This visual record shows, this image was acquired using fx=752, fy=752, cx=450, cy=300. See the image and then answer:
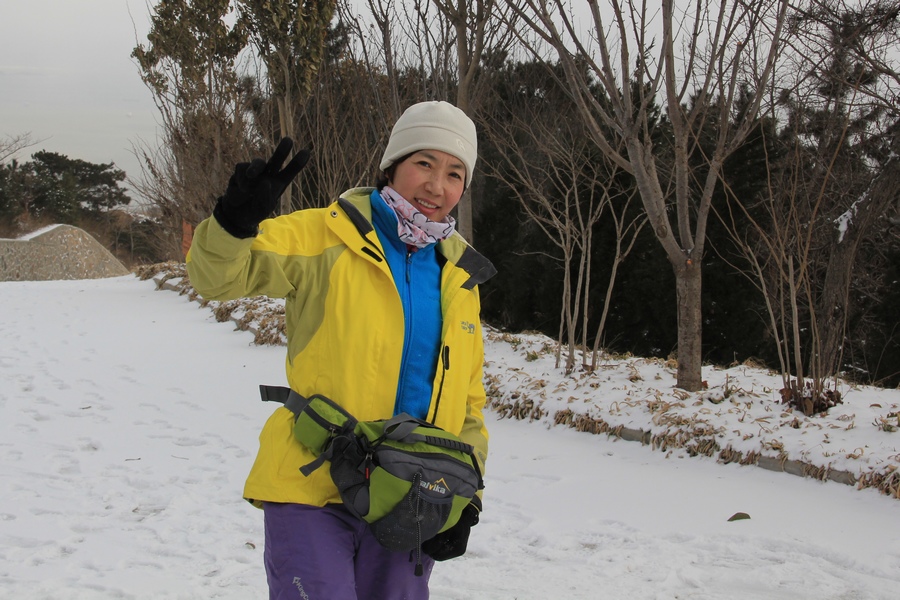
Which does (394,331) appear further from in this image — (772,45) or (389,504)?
(772,45)

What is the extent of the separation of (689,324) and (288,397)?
4.69 metres

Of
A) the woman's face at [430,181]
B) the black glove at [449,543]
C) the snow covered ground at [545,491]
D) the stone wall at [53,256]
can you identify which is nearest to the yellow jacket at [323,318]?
the woman's face at [430,181]

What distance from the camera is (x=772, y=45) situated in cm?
518

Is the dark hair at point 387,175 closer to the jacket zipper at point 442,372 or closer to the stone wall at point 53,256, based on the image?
the jacket zipper at point 442,372

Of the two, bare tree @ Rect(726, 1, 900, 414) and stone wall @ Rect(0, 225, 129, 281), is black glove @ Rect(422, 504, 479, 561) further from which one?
stone wall @ Rect(0, 225, 129, 281)

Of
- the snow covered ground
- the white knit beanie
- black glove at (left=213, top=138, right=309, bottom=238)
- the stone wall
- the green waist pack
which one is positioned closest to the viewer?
black glove at (left=213, top=138, right=309, bottom=238)

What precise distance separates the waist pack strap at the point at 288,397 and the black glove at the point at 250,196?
0.36 meters

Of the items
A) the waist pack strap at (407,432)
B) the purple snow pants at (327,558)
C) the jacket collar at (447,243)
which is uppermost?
the jacket collar at (447,243)

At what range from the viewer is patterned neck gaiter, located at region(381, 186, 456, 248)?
5.41 feet

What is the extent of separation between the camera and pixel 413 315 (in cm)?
163

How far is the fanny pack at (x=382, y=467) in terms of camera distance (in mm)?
1478

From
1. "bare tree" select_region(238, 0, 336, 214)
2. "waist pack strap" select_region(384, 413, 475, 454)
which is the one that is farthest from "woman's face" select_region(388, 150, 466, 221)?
"bare tree" select_region(238, 0, 336, 214)

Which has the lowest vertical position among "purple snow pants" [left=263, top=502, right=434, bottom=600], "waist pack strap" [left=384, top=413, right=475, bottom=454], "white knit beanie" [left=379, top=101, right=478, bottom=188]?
"purple snow pants" [left=263, top=502, right=434, bottom=600]

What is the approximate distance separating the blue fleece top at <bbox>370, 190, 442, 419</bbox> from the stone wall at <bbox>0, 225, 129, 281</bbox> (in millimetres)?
24450
